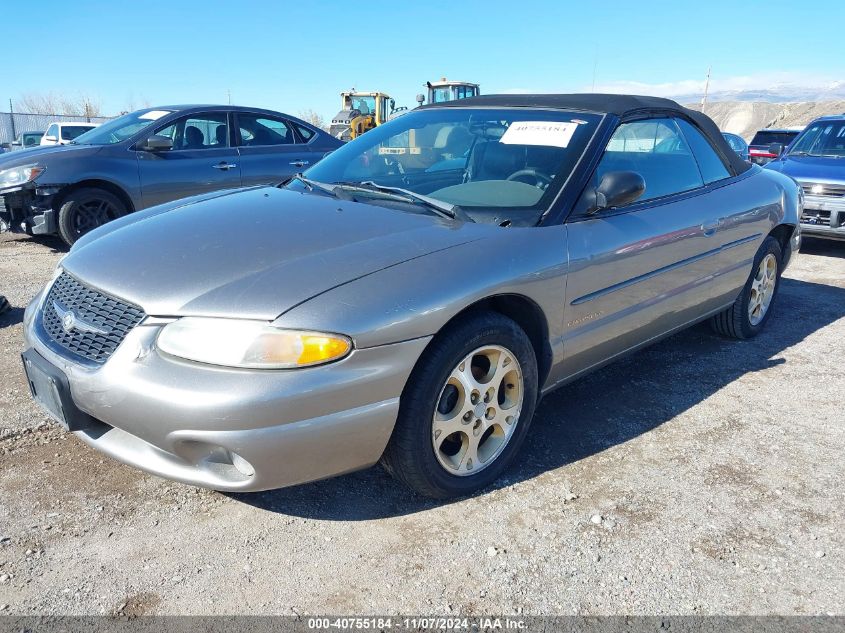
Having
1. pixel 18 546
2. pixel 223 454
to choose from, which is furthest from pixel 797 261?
pixel 18 546

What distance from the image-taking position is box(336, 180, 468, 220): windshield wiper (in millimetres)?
2838

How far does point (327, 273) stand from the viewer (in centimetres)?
227

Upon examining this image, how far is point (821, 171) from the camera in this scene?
752 centimetres

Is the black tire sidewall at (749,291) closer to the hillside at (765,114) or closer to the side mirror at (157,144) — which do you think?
the side mirror at (157,144)

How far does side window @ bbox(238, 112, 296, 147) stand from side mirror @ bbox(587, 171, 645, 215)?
530cm

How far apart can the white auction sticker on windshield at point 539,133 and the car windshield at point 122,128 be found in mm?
4991

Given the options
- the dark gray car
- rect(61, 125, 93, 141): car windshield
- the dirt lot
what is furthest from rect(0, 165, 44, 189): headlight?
rect(61, 125, 93, 141): car windshield

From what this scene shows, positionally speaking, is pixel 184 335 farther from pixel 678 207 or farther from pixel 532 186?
pixel 678 207

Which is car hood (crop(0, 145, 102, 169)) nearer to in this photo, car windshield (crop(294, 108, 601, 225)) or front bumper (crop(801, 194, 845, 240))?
car windshield (crop(294, 108, 601, 225))

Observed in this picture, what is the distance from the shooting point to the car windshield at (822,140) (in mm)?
8055

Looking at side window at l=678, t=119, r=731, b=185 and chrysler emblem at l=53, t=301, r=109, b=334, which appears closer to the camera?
chrysler emblem at l=53, t=301, r=109, b=334

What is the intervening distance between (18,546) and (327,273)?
1396 mm

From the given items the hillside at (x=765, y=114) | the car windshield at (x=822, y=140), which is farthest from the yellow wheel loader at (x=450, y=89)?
the hillside at (x=765, y=114)

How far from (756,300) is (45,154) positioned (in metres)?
6.37
